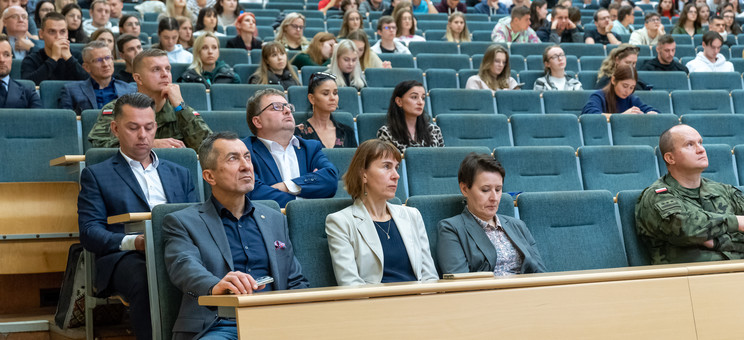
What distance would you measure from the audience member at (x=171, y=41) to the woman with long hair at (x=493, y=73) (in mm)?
1562

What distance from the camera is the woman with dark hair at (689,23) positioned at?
268 inches

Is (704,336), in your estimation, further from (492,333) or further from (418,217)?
(418,217)

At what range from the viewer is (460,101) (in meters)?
4.01

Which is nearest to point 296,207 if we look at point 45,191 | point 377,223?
point 377,223

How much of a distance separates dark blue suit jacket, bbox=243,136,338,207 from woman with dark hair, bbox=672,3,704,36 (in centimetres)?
506

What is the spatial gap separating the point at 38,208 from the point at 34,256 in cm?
16

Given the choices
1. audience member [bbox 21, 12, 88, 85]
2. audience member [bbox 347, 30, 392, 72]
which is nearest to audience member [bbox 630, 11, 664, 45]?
audience member [bbox 347, 30, 392, 72]

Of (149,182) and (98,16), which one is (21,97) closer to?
(149,182)

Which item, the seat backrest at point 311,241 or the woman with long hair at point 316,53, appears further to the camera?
the woman with long hair at point 316,53

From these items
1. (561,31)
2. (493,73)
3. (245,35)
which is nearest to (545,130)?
(493,73)

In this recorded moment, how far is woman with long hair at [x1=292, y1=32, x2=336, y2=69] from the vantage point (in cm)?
461

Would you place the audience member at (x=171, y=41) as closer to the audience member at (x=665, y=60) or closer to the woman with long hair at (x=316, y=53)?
the woman with long hair at (x=316, y=53)

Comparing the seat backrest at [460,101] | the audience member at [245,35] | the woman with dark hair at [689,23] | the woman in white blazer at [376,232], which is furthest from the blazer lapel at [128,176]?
the woman with dark hair at [689,23]

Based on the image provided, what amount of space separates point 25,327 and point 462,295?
1429mm
